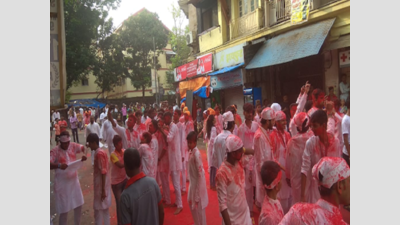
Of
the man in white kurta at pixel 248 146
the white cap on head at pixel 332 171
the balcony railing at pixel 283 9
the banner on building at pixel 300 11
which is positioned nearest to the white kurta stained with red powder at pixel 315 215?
the white cap on head at pixel 332 171

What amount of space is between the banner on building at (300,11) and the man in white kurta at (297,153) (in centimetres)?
661

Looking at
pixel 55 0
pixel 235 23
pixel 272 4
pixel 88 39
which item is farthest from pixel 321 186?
pixel 88 39

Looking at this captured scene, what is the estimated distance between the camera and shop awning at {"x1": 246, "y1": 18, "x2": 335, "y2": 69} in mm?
8414

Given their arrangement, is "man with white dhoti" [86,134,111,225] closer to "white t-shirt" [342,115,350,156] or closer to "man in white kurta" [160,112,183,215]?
"man in white kurta" [160,112,183,215]

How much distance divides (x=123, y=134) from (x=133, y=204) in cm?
433

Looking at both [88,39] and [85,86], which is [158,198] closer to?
[88,39]

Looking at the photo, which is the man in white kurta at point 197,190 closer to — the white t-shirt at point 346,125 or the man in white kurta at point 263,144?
the man in white kurta at point 263,144

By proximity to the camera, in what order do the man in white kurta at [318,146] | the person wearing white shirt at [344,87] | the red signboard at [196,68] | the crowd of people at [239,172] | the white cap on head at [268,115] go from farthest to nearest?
1. the red signboard at [196,68]
2. the person wearing white shirt at [344,87]
3. the white cap on head at [268,115]
4. the man in white kurta at [318,146]
5. the crowd of people at [239,172]

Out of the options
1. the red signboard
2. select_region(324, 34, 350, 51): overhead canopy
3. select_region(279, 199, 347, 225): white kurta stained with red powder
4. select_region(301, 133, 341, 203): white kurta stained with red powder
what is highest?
the red signboard

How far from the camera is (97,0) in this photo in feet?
72.4

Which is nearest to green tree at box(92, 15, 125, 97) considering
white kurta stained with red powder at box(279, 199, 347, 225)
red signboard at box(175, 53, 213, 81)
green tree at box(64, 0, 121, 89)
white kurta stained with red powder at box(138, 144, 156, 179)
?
green tree at box(64, 0, 121, 89)

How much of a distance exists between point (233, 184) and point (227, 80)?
9.61 metres

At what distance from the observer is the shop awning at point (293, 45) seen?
27.6 ft

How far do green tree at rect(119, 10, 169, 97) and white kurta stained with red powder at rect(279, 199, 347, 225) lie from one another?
2939cm
